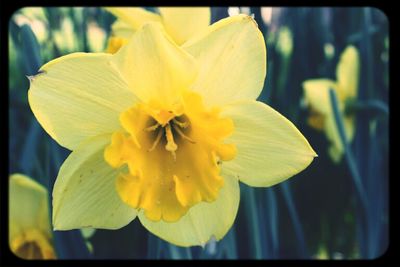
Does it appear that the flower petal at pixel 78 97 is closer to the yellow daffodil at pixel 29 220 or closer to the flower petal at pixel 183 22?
the flower petal at pixel 183 22

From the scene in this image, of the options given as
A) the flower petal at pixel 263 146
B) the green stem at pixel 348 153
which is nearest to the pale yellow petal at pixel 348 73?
the green stem at pixel 348 153

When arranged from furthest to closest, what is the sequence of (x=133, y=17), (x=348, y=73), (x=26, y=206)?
(x=348, y=73) → (x=26, y=206) → (x=133, y=17)

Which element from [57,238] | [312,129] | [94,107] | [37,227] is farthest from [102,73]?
[312,129]

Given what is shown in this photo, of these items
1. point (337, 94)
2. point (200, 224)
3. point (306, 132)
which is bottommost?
point (306, 132)

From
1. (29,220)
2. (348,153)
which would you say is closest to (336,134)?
(348,153)

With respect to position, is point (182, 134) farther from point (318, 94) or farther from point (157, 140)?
point (318, 94)

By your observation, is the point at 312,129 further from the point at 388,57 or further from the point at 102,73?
the point at 102,73

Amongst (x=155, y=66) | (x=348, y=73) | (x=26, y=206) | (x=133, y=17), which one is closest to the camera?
(x=155, y=66)
